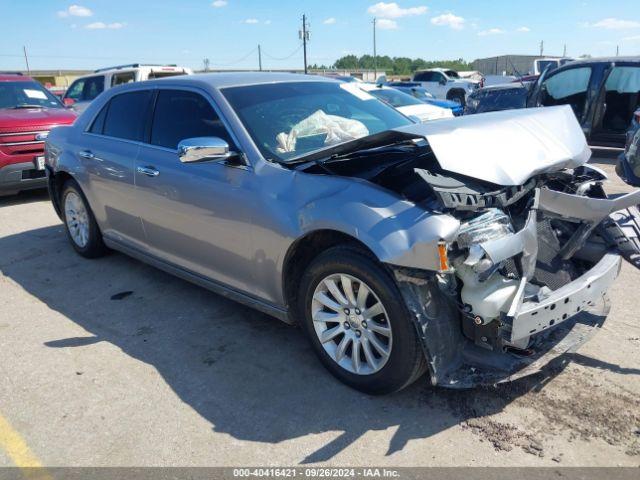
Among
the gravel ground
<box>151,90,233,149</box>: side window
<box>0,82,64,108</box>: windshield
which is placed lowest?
the gravel ground

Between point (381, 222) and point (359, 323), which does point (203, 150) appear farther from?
point (359, 323)

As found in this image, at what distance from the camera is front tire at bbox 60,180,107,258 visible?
5496 mm

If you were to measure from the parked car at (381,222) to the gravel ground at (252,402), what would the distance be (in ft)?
0.89

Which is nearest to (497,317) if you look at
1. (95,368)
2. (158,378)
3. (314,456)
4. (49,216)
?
(314,456)

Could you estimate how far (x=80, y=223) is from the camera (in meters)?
5.73

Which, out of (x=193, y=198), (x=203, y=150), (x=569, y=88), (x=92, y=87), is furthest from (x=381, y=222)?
(x=92, y=87)

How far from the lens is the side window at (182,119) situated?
388 centimetres

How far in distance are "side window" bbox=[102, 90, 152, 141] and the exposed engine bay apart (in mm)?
2050

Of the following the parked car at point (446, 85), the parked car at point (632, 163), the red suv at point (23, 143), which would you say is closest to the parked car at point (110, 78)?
the red suv at point (23, 143)

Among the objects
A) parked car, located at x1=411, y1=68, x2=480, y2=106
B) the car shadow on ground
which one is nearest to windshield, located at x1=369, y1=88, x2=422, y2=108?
the car shadow on ground

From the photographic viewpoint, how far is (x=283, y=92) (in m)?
4.10

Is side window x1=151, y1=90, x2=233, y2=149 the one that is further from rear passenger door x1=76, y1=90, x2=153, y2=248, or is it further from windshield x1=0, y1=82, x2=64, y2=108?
windshield x1=0, y1=82, x2=64, y2=108

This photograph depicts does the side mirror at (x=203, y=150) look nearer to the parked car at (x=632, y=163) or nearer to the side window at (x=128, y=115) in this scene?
the side window at (x=128, y=115)

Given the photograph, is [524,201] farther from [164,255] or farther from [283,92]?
[164,255]
